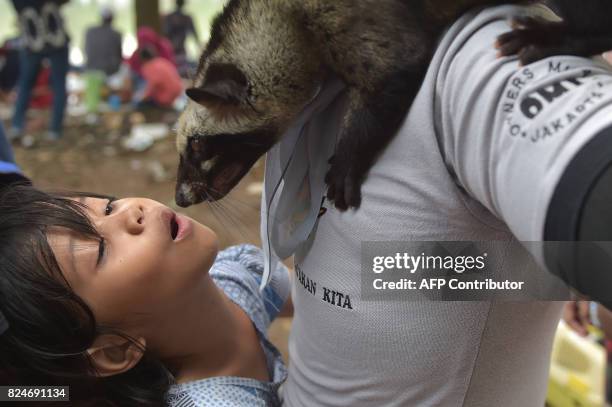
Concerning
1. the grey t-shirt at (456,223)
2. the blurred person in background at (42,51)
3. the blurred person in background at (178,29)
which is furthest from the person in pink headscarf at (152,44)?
the grey t-shirt at (456,223)

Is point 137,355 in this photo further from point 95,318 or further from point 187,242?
point 187,242

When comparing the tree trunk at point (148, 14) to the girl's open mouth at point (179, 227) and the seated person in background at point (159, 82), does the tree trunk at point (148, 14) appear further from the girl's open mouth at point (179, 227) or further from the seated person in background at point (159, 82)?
the girl's open mouth at point (179, 227)

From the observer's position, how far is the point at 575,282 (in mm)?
752

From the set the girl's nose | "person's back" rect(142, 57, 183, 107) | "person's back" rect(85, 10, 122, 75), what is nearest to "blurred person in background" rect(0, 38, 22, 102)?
"person's back" rect(85, 10, 122, 75)

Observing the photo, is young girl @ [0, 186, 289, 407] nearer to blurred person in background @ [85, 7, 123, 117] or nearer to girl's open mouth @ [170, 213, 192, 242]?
girl's open mouth @ [170, 213, 192, 242]

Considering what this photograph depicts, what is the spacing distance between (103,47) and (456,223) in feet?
33.5

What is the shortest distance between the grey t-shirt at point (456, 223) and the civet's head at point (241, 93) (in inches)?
18.5

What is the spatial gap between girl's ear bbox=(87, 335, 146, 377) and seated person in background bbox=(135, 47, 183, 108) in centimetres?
790

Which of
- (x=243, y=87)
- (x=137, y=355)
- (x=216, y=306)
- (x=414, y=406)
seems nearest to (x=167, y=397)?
(x=137, y=355)

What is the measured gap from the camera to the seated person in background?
8.93 meters

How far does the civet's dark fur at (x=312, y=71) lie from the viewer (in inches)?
46.6

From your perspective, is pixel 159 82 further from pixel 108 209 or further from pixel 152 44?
pixel 108 209

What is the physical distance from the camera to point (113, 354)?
1465 mm

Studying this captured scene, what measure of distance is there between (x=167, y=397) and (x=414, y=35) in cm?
107
